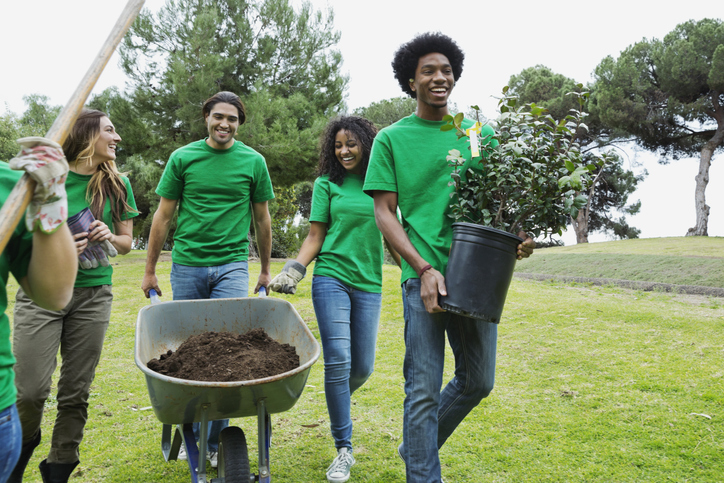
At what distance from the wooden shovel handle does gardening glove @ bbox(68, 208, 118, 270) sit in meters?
1.20

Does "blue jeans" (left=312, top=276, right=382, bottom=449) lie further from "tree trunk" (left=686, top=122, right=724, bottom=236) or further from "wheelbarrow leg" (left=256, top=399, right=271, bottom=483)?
"tree trunk" (left=686, top=122, right=724, bottom=236)

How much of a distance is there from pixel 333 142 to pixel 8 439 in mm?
2322

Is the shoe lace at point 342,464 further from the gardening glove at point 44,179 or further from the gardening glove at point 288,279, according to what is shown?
the gardening glove at point 44,179

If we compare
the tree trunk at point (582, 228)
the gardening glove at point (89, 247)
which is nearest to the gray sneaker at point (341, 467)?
the gardening glove at point (89, 247)

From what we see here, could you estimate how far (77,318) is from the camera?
2543 millimetres

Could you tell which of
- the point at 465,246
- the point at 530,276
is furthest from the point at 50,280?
the point at 530,276

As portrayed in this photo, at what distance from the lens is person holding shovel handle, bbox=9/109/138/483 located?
2.42 metres

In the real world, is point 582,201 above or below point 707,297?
above

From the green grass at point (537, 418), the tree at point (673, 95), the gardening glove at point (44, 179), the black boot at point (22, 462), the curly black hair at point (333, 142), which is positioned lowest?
the green grass at point (537, 418)

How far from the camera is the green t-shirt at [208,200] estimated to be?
3.02m

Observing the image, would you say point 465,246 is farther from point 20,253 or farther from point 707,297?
point 707,297

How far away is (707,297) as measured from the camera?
29.7ft

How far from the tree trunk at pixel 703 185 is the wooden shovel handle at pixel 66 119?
23904 mm

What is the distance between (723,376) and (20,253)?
16.5 ft
